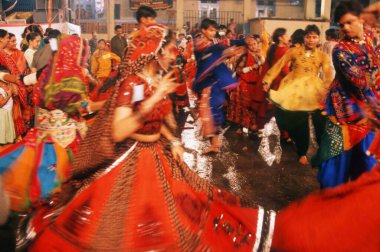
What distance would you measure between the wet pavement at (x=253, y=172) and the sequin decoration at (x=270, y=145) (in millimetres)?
79

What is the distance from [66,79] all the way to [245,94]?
5.07m

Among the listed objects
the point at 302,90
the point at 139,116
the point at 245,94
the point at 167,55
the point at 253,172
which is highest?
the point at 167,55

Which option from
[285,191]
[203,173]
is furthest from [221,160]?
[285,191]

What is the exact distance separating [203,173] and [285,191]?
1166mm

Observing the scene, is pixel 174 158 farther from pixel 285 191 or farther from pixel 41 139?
pixel 285 191

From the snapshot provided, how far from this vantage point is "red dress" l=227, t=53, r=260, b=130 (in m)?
8.16

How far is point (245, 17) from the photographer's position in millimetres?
24172

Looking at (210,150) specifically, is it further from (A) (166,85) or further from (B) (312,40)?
(A) (166,85)

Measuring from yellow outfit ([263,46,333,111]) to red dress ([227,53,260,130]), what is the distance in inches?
62.9

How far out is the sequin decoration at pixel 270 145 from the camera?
22.5 ft

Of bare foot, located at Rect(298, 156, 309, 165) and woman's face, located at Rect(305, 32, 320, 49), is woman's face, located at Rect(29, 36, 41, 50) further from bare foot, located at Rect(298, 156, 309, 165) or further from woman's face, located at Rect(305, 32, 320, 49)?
bare foot, located at Rect(298, 156, 309, 165)

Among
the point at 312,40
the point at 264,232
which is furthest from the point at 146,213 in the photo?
the point at 312,40

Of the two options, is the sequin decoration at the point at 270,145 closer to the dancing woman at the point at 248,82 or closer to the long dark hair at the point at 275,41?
the dancing woman at the point at 248,82

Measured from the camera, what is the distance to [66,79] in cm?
370
